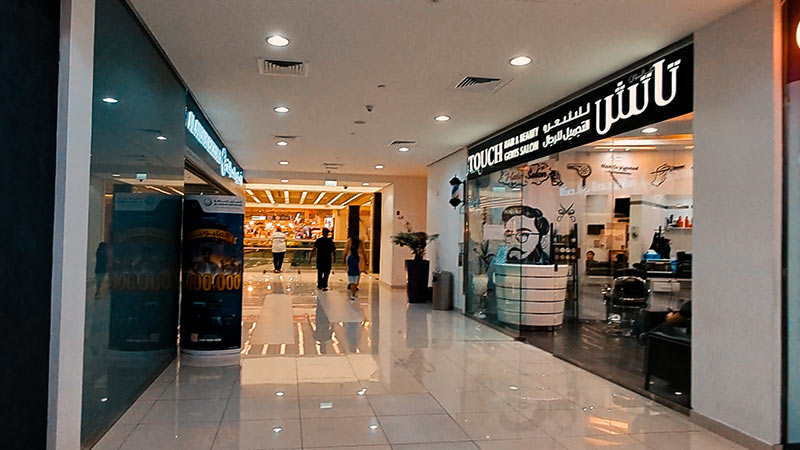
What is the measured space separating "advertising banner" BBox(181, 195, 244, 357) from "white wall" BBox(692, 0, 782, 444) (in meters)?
4.49

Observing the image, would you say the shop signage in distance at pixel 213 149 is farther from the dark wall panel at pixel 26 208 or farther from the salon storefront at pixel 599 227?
the salon storefront at pixel 599 227

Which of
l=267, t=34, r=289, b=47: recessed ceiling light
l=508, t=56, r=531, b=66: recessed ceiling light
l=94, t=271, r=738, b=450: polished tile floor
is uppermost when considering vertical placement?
l=508, t=56, r=531, b=66: recessed ceiling light

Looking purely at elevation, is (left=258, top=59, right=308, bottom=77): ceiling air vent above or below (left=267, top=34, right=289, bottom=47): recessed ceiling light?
below

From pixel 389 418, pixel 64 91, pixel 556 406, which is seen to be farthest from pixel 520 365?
pixel 64 91

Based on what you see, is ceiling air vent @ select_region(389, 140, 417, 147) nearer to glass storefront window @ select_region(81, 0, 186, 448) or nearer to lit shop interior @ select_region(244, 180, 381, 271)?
glass storefront window @ select_region(81, 0, 186, 448)

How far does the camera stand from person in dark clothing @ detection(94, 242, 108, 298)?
3643mm

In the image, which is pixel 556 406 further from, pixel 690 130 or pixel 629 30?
pixel 629 30

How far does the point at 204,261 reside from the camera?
6.03 meters

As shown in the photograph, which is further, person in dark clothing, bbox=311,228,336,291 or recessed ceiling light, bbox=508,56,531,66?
person in dark clothing, bbox=311,228,336,291

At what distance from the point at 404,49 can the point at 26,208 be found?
343 centimetres

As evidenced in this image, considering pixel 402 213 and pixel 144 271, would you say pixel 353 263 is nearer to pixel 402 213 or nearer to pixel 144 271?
pixel 402 213

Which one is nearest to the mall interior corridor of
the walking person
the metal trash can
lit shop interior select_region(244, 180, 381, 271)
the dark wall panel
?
the dark wall panel

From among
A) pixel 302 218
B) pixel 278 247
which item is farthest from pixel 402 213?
pixel 302 218

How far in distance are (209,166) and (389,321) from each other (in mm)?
3767
